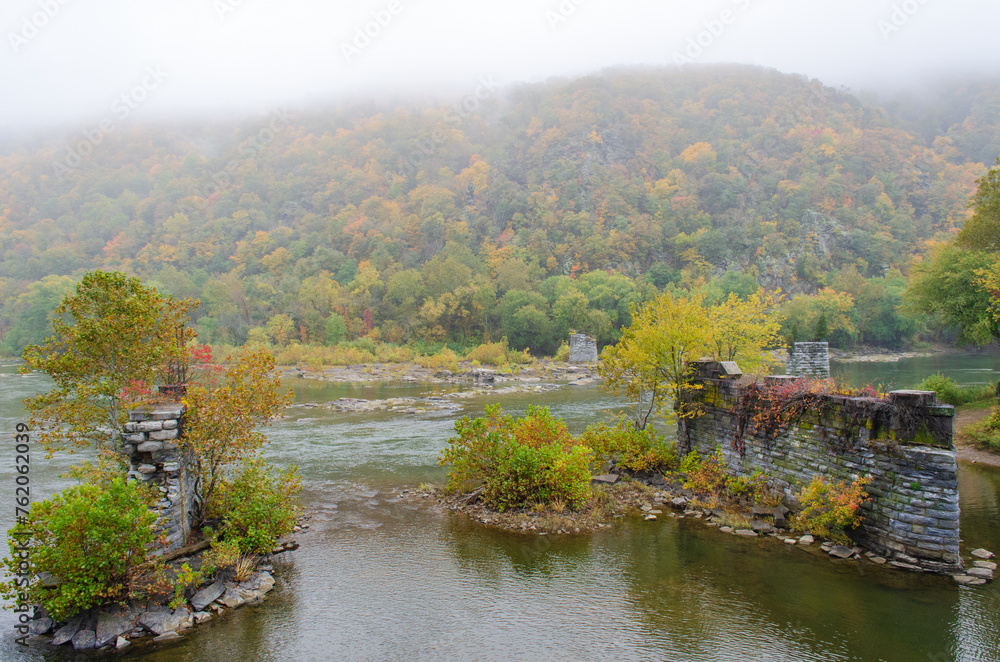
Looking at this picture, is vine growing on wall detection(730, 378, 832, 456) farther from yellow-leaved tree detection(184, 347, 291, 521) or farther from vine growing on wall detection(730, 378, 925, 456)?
yellow-leaved tree detection(184, 347, 291, 521)

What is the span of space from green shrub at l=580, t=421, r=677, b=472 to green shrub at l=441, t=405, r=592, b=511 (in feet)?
6.59

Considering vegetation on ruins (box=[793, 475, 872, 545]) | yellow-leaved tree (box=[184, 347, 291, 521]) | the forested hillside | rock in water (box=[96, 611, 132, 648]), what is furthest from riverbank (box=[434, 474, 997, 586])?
the forested hillside

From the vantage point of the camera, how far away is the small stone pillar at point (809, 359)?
32438 millimetres

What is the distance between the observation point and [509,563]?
36.9ft

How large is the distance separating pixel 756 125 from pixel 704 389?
13229cm

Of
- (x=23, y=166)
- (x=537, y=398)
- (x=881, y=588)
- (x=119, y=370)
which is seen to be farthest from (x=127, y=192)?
(x=881, y=588)

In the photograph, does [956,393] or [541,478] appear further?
[956,393]

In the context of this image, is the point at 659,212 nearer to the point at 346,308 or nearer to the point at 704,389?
the point at 346,308

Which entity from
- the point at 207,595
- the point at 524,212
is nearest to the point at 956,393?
the point at 207,595

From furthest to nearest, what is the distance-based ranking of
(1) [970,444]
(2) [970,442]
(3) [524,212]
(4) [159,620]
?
(3) [524,212], (2) [970,442], (1) [970,444], (4) [159,620]

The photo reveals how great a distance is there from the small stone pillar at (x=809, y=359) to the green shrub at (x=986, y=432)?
38.4 ft

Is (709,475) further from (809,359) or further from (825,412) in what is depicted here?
(809,359)

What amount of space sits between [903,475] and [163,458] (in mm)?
13570

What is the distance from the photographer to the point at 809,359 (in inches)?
1275
